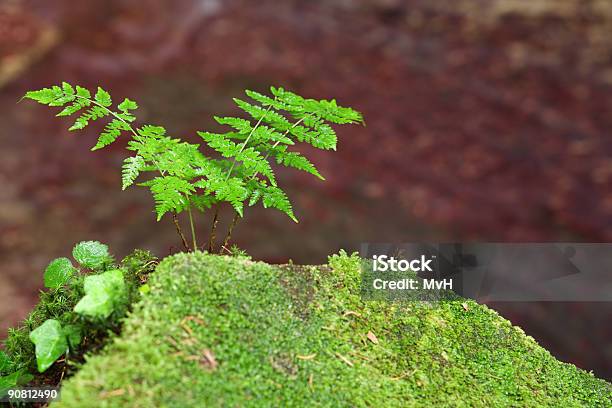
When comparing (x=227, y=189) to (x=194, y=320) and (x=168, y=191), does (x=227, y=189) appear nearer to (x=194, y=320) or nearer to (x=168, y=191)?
(x=168, y=191)

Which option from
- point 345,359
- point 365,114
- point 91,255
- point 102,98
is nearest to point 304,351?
point 345,359

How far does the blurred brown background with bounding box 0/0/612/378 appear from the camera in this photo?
6.72m

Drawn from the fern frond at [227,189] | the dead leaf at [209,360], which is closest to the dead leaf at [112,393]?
the dead leaf at [209,360]

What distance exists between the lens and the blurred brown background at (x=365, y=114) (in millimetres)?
6719

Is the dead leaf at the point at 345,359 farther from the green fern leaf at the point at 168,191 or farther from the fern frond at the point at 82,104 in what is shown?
the fern frond at the point at 82,104

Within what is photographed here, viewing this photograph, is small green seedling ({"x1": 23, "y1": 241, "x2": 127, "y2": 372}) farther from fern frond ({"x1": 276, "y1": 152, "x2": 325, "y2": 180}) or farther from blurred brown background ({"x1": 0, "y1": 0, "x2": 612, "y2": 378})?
blurred brown background ({"x1": 0, "y1": 0, "x2": 612, "y2": 378})

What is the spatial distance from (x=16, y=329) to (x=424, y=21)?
29.4 ft

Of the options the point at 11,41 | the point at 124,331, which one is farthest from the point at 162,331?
the point at 11,41

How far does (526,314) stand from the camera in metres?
6.23

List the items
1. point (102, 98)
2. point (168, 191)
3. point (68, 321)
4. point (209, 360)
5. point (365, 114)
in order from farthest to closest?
point (365, 114)
point (102, 98)
point (168, 191)
point (68, 321)
point (209, 360)

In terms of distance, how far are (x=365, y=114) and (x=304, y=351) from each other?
6.81 metres

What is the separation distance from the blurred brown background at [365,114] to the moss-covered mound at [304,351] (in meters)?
3.62

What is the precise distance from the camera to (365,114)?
852 centimetres

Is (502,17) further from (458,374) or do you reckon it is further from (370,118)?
(458,374)
